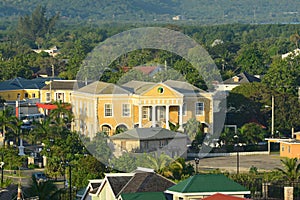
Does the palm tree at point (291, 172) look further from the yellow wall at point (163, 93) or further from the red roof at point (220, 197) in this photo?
the yellow wall at point (163, 93)

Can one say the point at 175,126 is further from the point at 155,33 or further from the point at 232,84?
the point at 155,33

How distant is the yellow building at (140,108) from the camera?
4775 cm

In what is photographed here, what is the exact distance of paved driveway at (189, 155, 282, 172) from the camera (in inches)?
1596

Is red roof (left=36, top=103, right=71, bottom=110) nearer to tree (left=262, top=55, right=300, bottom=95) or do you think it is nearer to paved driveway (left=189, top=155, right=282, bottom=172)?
tree (left=262, top=55, right=300, bottom=95)

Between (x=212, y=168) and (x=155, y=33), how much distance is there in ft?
129

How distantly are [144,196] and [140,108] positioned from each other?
2335 cm

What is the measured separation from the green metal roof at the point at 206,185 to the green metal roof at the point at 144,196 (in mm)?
267

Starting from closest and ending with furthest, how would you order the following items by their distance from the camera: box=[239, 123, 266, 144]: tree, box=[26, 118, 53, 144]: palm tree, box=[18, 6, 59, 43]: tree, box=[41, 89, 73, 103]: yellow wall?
box=[26, 118, 53, 144]: palm tree, box=[239, 123, 266, 144]: tree, box=[41, 89, 73, 103]: yellow wall, box=[18, 6, 59, 43]: tree

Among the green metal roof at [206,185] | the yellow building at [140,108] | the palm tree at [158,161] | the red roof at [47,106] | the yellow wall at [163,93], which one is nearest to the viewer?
the green metal roof at [206,185]

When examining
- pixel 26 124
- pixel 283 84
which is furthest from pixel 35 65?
pixel 26 124

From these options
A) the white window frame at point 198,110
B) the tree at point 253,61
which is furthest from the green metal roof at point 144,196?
the tree at point 253,61

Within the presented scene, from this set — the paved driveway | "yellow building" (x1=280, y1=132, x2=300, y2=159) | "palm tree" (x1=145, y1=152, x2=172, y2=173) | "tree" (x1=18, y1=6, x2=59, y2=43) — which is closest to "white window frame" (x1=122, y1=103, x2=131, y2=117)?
the paved driveway

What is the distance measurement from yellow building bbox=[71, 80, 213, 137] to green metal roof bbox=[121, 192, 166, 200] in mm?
21894

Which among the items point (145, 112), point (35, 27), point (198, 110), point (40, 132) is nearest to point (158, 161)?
point (40, 132)
